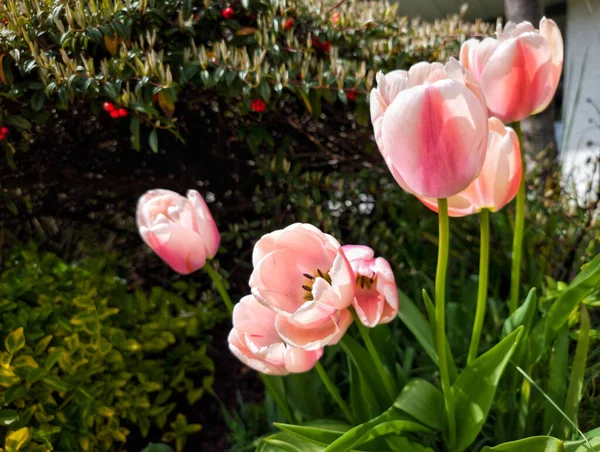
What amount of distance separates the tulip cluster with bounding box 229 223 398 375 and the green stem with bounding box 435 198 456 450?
7cm

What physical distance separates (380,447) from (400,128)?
1.92 ft

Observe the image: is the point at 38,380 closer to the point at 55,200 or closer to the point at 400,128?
the point at 55,200

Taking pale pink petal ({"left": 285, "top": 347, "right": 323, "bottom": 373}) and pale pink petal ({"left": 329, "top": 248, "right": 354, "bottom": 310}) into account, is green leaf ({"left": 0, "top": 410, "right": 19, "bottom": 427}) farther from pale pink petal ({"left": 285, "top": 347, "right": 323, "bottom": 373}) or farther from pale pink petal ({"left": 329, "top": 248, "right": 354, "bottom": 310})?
pale pink petal ({"left": 329, "top": 248, "right": 354, "bottom": 310})

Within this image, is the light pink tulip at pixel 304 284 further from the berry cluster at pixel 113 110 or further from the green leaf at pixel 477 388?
the berry cluster at pixel 113 110

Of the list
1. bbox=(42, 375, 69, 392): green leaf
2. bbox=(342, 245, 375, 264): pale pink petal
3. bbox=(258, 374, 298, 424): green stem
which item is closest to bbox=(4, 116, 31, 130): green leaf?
bbox=(42, 375, 69, 392): green leaf

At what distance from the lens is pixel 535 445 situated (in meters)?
0.83

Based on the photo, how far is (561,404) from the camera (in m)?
1.03

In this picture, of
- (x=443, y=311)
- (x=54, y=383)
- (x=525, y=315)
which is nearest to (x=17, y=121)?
(x=54, y=383)

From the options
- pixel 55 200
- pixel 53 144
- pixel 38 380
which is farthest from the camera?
pixel 55 200

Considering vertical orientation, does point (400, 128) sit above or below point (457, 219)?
above

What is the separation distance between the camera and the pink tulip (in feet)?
2.66

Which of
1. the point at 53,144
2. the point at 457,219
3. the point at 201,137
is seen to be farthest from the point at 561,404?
the point at 53,144

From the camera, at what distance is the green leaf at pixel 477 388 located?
86 centimetres

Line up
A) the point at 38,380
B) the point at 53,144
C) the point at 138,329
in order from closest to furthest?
the point at 38,380 → the point at 138,329 → the point at 53,144
